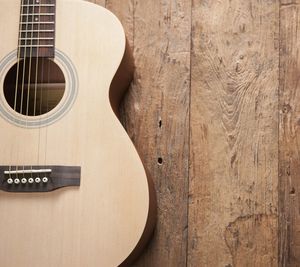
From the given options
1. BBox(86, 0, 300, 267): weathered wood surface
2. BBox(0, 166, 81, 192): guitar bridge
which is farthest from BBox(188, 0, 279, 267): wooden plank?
BBox(0, 166, 81, 192): guitar bridge

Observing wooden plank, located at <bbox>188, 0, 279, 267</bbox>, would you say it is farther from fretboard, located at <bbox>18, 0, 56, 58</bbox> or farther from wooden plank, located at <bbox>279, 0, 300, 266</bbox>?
fretboard, located at <bbox>18, 0, 56, 58</bbox>

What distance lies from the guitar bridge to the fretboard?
297 millimetres

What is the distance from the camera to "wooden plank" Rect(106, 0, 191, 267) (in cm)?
123

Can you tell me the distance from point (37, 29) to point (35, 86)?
0.15 meters

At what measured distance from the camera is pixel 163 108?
50.9 inches

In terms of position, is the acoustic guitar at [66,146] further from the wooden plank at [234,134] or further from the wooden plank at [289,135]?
the wooden plank at [289,135]

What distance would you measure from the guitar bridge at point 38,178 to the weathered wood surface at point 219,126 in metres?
0.25

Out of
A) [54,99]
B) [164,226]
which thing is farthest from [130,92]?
[164,226]


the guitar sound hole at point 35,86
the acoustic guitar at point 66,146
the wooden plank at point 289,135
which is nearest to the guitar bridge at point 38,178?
the acoustic guitar at point 66,146

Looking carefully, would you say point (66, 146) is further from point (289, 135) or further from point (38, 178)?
point (289, 135)

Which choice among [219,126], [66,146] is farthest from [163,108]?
[66,146]

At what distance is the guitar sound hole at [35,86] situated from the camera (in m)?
1.21

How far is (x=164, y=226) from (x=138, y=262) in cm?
12

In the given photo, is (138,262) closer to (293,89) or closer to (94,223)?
(94,223)
